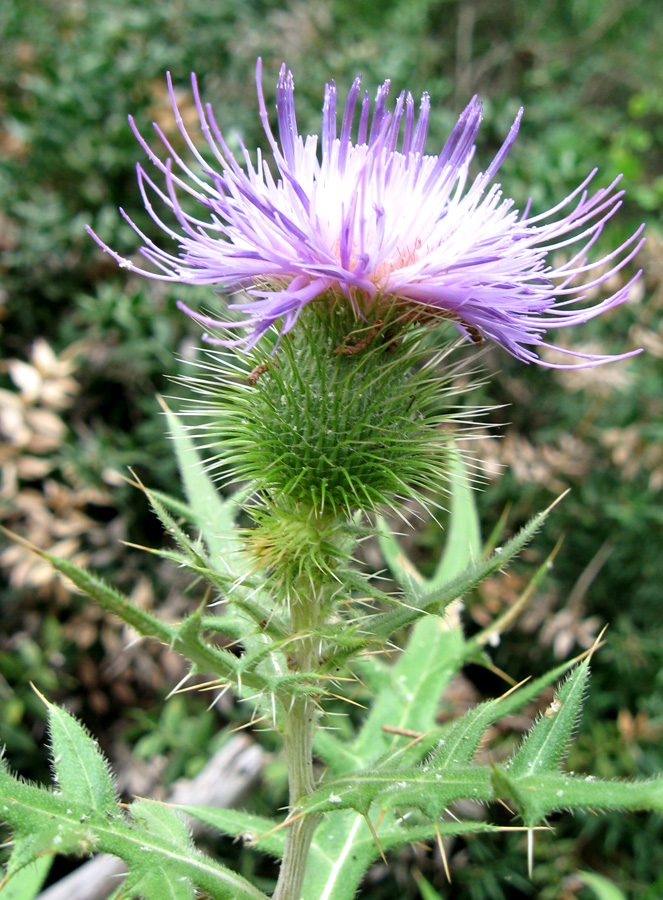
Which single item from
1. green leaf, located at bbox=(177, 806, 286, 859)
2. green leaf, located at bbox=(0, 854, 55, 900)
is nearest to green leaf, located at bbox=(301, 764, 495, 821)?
green leaf, located at bbox=(177, 806, 286, 859)

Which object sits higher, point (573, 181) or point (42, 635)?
point (573, 181)

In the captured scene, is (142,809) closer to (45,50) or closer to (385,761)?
(385,761)

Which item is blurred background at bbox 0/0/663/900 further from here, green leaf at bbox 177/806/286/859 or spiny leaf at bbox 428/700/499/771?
spiny leaf at bbox 428/700/499/771

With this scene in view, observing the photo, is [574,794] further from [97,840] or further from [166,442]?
[166,442]

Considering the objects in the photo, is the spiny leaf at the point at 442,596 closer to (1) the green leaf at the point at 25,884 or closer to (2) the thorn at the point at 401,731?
(2) the thorn at the point at 401,731

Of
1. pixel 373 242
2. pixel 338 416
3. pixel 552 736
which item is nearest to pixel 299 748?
pixel 552 736

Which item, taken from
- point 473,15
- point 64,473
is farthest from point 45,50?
point 473,15
